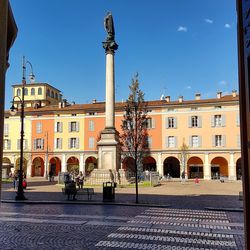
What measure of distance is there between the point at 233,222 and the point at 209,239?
322 centimetres

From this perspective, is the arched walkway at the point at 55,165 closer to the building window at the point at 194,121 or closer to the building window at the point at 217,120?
the building window at the point at 194,121

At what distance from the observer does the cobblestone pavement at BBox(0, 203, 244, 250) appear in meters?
7.99

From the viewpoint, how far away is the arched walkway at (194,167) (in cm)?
5253

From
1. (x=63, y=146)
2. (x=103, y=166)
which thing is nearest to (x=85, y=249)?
(x=103, y=166)

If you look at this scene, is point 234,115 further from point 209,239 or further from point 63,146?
point 209,239

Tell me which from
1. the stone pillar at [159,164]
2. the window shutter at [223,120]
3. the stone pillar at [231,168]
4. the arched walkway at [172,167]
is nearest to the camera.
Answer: the stone pillar at [231,168]

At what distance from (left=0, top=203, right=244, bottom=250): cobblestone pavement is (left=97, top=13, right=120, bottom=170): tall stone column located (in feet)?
49.5

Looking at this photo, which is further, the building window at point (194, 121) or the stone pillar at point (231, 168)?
the building window at point (194, 121)

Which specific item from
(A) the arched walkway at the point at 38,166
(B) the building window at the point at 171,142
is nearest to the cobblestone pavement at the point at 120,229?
(B) the building window at the point at 171,142

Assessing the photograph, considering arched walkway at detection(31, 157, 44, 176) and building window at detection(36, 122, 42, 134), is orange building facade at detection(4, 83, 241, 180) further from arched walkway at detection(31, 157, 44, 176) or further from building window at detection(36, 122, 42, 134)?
building window at detection(36, 122, 42, 134)

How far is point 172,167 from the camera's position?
182 feet

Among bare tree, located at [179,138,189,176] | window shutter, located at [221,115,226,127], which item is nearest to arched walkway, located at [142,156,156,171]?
bare tree, located at [179,138,189,176]

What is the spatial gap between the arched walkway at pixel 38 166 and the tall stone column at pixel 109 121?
104 feet

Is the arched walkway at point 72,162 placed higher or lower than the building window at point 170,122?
lower
